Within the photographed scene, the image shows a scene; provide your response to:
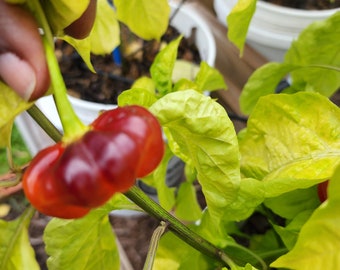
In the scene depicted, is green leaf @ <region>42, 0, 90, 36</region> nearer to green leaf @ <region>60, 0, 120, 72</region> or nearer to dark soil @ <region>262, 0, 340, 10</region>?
green leaf @ <region>60, 0, 120, 72</region>

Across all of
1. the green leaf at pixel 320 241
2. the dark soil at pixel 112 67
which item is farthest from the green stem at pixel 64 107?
the dark soil at pixel 112 67

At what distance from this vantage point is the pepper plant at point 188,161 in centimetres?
21

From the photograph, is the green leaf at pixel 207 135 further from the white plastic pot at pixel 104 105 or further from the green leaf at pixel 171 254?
the white plastic pot at pixel 104 105

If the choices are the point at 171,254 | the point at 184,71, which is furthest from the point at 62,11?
the point at 184,71

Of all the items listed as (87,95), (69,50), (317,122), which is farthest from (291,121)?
(69,50)

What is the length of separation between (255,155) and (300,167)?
5 cm

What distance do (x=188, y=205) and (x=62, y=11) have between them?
0.30 meters

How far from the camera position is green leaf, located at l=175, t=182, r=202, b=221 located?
1.63ft

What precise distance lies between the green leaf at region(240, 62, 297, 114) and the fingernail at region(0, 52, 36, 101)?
0.27 meters

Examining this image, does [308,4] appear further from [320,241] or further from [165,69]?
[320,241]

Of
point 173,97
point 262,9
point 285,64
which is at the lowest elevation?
point 262,9

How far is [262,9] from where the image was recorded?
2.61ft

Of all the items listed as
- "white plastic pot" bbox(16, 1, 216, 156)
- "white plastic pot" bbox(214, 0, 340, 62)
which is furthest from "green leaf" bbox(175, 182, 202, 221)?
"white plastic pot" bbox(214, 0, 340, 62)

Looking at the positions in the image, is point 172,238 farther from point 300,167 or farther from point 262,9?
point 262,9
